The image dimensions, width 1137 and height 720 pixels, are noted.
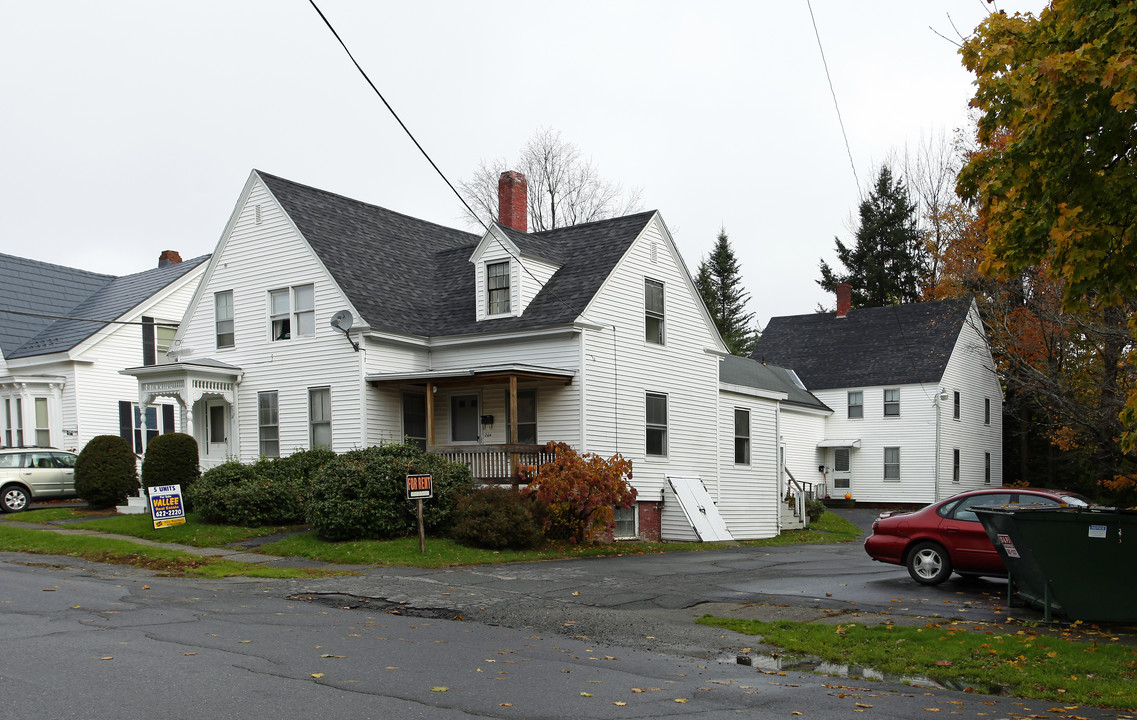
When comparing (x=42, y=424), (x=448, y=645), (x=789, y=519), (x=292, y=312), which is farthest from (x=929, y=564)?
(x=42, y=424)

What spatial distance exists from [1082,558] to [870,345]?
36.0 metres

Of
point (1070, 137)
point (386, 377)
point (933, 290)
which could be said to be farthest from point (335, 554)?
point (933, 290)

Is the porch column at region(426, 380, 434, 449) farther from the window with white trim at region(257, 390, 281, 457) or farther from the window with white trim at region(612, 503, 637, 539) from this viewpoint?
the window with white trim at region(612, 503, 637, 539)

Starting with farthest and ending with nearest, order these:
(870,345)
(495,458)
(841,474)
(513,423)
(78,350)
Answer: (870,345) < (841,474) < (78,350) < (495,458) < (513,423)

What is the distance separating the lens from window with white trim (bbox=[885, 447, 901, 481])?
4303cm

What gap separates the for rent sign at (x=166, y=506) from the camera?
20281mm

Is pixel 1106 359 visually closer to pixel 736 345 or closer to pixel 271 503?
pixel 271 503

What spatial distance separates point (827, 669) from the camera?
9367 millimetres

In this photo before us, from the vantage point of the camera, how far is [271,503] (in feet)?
70.3

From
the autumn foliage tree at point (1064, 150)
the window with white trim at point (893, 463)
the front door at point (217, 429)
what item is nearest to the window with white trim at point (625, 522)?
the front door at point (217, 429)

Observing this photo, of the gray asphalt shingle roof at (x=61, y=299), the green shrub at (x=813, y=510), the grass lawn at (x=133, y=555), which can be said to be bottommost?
the green shrub at (x=813, y=510)

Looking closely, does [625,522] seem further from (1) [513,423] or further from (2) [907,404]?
(2) [907,404]

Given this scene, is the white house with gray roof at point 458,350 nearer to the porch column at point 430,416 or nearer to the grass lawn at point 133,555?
the porch column at point 430,416

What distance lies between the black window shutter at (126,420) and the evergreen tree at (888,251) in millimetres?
42815
